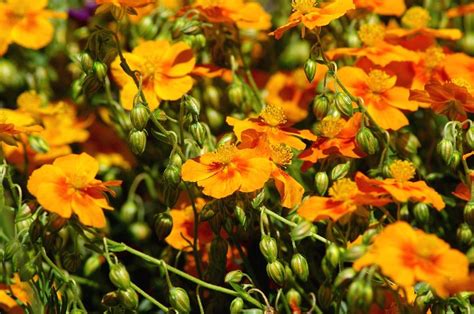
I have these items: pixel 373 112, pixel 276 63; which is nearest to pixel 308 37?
pixel 373 112

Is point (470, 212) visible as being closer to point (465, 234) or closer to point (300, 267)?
point (465, 234)

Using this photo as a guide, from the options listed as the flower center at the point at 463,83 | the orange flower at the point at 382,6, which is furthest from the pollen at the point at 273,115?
the orange flower at the point at 382,6

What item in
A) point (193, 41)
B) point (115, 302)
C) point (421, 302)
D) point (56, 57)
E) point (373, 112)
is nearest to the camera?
point (421, 302)

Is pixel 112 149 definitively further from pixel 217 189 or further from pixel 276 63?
pixel 217 189

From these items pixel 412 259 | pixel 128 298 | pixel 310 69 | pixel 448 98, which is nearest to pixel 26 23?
pixel 310 69

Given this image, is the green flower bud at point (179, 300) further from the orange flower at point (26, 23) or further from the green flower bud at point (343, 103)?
the orange flower at point (26, 23)
